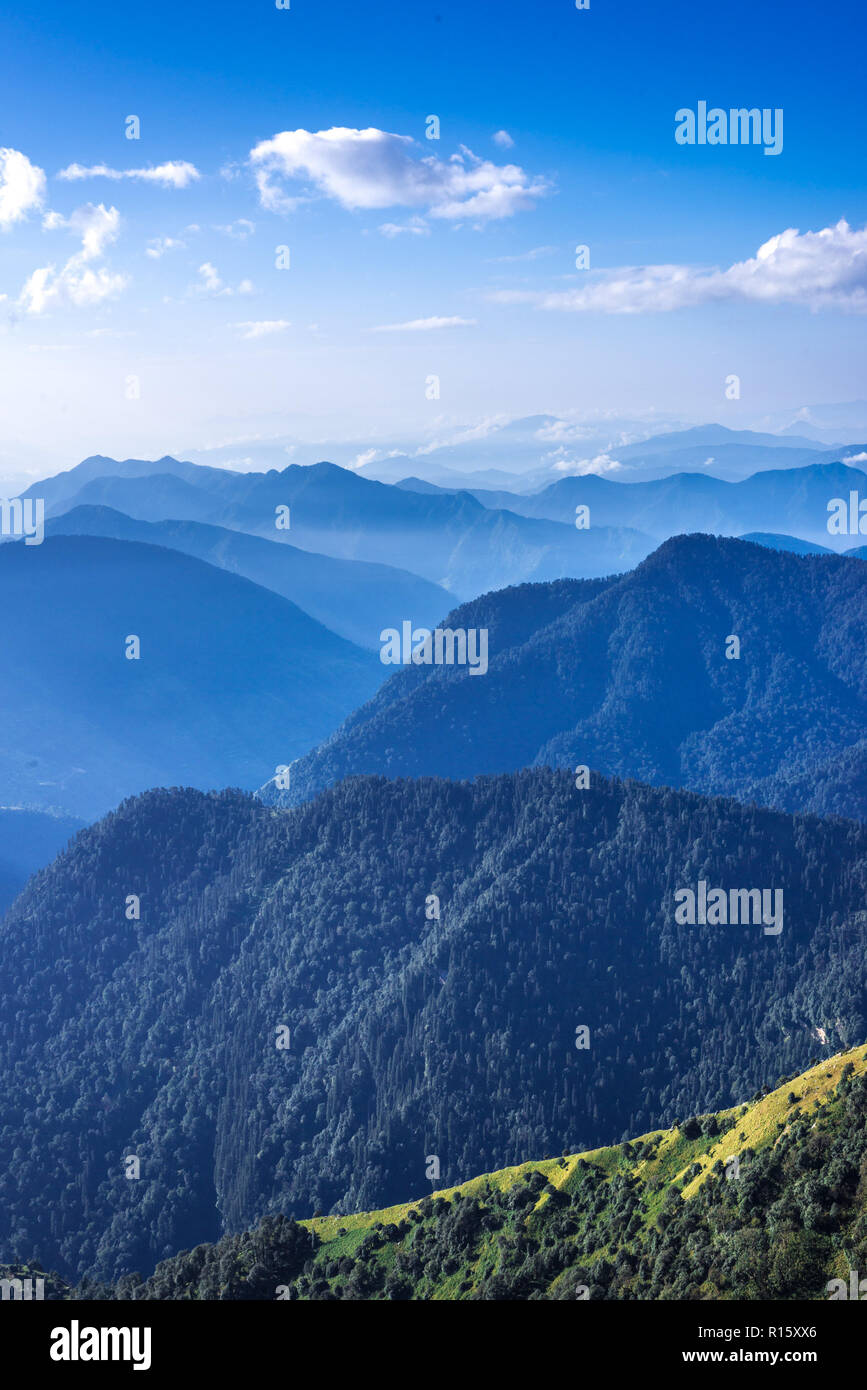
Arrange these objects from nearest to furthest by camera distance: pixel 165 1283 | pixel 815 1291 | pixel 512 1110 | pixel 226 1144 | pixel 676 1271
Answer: pixel 815 1291
pixel 676 1271
pixel 165 1283
pixel 512 1110
pixel 226 1144

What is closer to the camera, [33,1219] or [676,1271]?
[676,1271]
